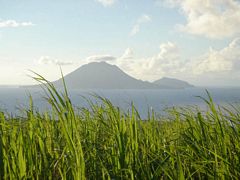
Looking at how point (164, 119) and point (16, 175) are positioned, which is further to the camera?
point (164, 119)

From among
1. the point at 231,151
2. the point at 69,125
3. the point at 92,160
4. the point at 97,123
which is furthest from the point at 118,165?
the point at 97,123

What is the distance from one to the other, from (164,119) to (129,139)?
2.75 metres

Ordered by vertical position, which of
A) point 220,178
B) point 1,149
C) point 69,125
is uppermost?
point 69,125

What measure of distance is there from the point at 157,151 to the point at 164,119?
236 cm

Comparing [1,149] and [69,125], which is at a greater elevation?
[69,125]

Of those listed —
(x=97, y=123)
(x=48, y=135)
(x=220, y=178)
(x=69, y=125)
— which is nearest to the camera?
(x=69, y=125)

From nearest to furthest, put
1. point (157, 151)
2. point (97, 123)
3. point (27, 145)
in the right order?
1. point (27, 145)
2. point (157, 151)
3. point (97, 123)

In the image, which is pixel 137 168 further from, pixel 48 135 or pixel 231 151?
pixel 48 135

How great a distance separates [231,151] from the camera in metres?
2.46

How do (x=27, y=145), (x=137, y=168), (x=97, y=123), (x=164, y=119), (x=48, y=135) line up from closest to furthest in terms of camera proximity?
1. (x=137, y=168)
2. (x=27, y=145)
3. (x=48, y=135)
4. (x=97, y=123)
5. (x=164, y=119)

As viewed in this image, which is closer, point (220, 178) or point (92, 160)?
point (220, 178)

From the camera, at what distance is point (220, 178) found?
6.77 ft

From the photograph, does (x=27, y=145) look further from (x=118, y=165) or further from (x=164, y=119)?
(x=164, y=119)

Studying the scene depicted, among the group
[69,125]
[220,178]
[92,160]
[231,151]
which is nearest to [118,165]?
[92,160]
